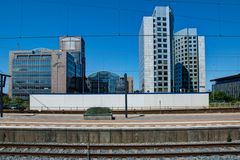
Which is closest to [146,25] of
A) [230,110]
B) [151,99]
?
[151,99]

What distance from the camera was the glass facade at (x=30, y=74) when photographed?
13625 centimetres

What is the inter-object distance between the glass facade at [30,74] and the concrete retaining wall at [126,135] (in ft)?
402

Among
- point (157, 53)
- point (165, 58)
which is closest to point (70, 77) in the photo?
point (157, 53)

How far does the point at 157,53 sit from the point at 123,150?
117m

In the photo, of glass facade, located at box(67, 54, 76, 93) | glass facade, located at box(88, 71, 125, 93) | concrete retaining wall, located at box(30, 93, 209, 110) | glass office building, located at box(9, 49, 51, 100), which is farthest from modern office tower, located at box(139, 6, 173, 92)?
concrete retaining wall, located at box(30, 93, 209, 110)

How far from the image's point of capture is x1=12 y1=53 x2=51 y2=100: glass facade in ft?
447

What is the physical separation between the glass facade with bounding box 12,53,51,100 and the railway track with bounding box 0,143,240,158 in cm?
12526

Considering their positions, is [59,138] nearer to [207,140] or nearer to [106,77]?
[207,140]

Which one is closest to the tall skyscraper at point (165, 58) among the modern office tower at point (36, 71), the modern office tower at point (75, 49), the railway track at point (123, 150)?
the modern office tower at point (36, 71)

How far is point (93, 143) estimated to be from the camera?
1809cm

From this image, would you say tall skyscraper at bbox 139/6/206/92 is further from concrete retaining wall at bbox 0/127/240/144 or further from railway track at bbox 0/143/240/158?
railway track at bbox 0/143/240/158

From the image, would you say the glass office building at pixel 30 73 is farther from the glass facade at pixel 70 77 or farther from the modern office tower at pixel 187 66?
the modern office tower at pixel 187 66

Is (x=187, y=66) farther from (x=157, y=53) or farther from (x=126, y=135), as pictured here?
(x=126, y=135)

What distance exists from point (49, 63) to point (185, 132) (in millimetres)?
126938
